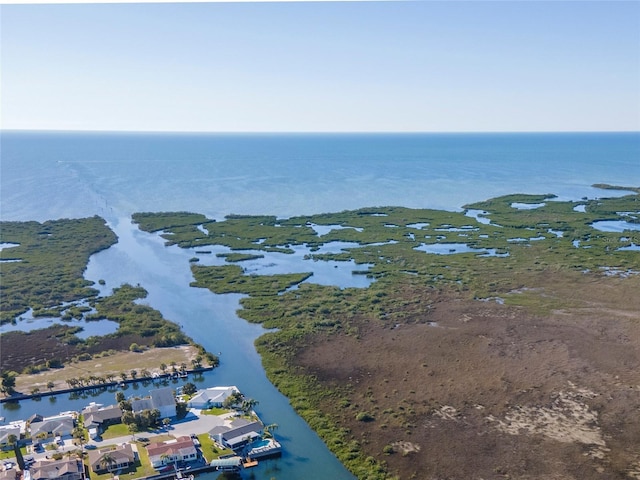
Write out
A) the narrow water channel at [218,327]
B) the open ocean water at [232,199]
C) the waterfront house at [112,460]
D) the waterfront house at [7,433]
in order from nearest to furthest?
the waterfront house at [112,460]
the narrow water channel at [218,327]
the waterfront house at [7,433]
the open ocean water at [232,199]

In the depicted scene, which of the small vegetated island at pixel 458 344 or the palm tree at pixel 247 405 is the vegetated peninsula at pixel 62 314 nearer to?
the small vegetated island at pixel 458 344

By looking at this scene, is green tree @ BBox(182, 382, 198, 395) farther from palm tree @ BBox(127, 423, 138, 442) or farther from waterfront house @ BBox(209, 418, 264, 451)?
waterfront house @ BBox(209, 418, 264, 451)

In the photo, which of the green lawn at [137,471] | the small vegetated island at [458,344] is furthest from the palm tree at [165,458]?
the small vegetated island at [458,344]

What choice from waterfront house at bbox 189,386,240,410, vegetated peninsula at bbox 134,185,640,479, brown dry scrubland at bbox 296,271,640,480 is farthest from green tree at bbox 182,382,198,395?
brown dry scrubland at bbox 296,271,640,480

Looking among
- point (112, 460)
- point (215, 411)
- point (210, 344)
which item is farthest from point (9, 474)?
point (210, 344)

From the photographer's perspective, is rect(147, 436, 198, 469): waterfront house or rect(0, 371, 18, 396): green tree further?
rect(0, 371, 18, 396): green tree

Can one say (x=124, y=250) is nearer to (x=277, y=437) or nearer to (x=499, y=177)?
(x=277, y=437)

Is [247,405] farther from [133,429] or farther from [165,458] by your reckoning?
[133,429]

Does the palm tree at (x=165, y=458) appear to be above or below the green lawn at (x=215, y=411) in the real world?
above
